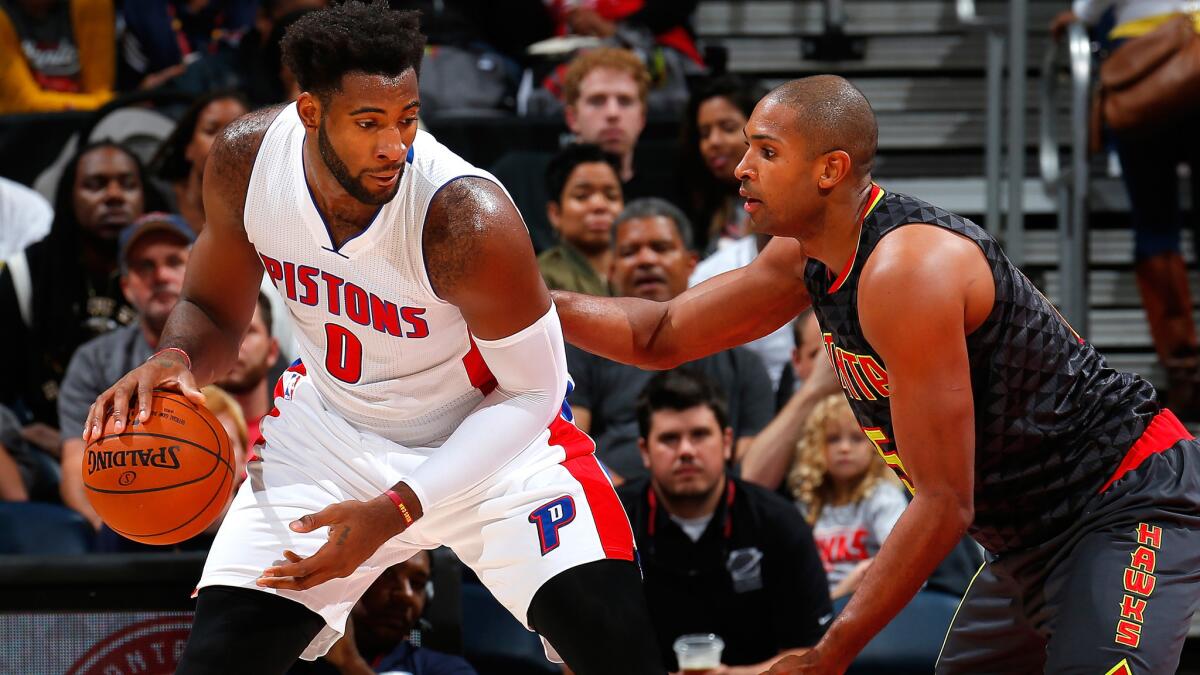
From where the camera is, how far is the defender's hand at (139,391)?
2.89 metres

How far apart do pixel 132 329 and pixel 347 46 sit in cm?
274

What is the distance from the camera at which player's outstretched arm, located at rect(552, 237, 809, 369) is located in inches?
132

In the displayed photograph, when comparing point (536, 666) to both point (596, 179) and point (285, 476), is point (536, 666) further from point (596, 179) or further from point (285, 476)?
point (596, 179)

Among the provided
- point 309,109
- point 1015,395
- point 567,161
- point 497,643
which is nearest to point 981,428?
point 1015,395

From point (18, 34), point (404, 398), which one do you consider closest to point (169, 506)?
point (404, 398)

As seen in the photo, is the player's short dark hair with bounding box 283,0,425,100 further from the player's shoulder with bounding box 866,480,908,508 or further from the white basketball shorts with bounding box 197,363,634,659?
the player's shoulder with bounding box 866,480,908,508

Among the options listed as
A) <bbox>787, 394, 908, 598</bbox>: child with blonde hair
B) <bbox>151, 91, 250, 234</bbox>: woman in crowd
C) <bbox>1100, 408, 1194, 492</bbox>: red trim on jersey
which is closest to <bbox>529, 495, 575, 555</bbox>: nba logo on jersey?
<bbox>1100, 408, 1194, 492</bbox>: red trim on jersey

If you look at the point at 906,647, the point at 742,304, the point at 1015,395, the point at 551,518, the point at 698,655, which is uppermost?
the point at 742,304

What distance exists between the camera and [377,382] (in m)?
3.21

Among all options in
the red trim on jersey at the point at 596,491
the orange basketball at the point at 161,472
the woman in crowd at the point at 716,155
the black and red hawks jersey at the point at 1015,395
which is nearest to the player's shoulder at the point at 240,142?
the orange basketball at the point at 161,472

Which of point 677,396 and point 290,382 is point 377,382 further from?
point 677,396

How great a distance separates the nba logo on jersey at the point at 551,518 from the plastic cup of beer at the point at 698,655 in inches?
49.1

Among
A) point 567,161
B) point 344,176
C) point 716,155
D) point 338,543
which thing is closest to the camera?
point 338,543

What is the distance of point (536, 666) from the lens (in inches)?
182
